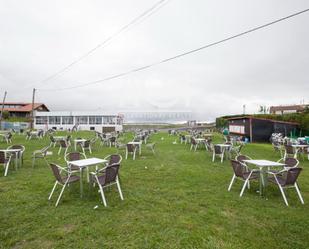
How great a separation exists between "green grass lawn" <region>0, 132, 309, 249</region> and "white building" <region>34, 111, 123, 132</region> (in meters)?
38.9

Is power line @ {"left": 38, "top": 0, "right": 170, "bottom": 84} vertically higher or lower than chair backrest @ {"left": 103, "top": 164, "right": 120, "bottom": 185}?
higher

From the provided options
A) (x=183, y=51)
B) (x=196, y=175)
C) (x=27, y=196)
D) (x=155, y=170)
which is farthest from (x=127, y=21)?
(x=27, y=196)

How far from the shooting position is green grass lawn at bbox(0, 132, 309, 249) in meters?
2.86

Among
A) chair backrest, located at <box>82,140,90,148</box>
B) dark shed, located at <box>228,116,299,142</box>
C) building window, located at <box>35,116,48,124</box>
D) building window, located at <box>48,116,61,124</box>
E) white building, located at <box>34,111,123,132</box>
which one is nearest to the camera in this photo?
chair backrest, located at <box>82,140,90,148</box>

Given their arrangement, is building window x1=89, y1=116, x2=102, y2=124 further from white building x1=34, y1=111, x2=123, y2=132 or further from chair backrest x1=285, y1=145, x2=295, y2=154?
chair backrest x1=285, y1=145, x2=295, y2=154

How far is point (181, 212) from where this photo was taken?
3.75 metres

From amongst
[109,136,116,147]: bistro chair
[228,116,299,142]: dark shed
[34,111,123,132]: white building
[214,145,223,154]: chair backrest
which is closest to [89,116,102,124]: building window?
[34,111,123,132]: white building

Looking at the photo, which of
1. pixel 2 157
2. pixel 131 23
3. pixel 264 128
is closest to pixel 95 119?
pixel 264 128

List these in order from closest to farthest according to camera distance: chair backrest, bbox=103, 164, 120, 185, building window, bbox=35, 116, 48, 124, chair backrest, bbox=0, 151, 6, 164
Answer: chair backrest, bbox=103, 164, 120, 185 < chair backrest, bbox=0, 151, 6, 164 < building window, bbox=35, 116, 48, 124

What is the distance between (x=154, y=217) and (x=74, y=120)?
4391 centimetres

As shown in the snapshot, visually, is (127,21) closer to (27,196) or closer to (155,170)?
(155,170)

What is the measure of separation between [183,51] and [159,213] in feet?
27.2

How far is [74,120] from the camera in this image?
4416cm

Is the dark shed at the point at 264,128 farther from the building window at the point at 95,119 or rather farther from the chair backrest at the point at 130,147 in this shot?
the building window at the point at 95,119
